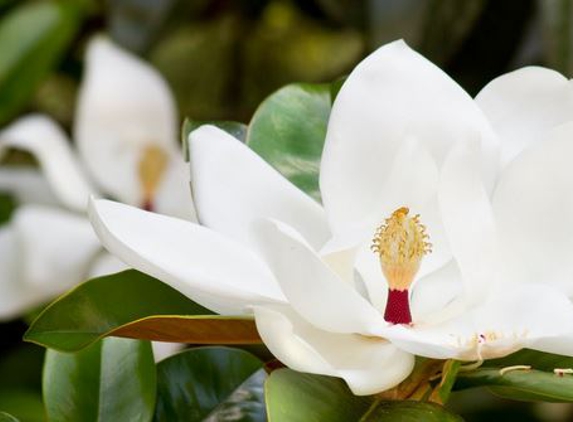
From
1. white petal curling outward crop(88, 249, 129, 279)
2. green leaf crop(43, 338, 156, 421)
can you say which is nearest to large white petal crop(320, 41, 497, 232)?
green leaf crop(43, 338, 156, 421)

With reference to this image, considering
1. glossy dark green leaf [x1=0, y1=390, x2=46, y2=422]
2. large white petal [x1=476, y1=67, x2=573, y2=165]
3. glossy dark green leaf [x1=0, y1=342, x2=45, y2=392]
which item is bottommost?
glossy dark green leaf [x1=0, y1=342, x2=45, y2=392]

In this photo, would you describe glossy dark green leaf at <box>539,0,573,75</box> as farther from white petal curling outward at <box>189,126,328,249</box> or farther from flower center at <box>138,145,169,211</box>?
white petal curling outward at <box>189,126,328,249</box>

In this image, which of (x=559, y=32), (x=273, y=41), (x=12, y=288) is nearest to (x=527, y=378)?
(x=559, y=32)

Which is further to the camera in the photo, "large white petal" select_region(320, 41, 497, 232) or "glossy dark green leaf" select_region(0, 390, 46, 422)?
"glossy dark green leaf" select_region(0, 390, 46, 422)

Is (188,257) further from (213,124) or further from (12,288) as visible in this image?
(12,288)

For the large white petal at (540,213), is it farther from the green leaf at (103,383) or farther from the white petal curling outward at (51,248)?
the white petal curling outward at (51,248)

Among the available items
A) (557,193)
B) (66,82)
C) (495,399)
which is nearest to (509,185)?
(557,193)

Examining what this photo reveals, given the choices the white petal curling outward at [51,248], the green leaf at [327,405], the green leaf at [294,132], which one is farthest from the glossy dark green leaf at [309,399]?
the white petal curling outward at [51,248]
